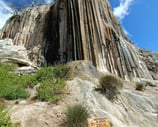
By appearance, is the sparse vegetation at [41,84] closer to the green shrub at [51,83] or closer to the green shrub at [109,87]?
the green shrub at [51,83]

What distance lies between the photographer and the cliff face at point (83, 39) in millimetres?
26297

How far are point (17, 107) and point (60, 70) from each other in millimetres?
4752

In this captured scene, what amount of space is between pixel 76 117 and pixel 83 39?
49.5 feet

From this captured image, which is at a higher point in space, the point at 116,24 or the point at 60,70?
the point at 116,24

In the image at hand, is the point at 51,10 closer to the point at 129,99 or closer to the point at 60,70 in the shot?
the point at 60,70

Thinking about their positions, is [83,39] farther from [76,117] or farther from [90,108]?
[76,117]

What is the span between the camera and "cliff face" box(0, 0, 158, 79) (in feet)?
86.3

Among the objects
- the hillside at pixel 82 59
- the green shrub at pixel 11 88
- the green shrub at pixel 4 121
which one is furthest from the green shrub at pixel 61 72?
the green shrub at pixel 4 121

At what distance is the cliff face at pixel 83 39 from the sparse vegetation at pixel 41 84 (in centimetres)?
798

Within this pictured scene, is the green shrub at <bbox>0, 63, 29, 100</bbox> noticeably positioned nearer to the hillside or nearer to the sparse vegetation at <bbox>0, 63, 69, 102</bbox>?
the sparse vegetation at <bbox>0, 63, 69, 102</bbox>

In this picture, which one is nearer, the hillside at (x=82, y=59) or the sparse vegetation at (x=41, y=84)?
the hillside at (x=82, y=59)

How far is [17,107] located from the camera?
13.4 meters

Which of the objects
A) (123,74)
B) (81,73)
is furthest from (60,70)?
(123,74)

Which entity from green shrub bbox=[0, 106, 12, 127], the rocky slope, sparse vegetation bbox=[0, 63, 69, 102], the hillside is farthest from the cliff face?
green shrub bbox=[0, 106, 12, 127]
